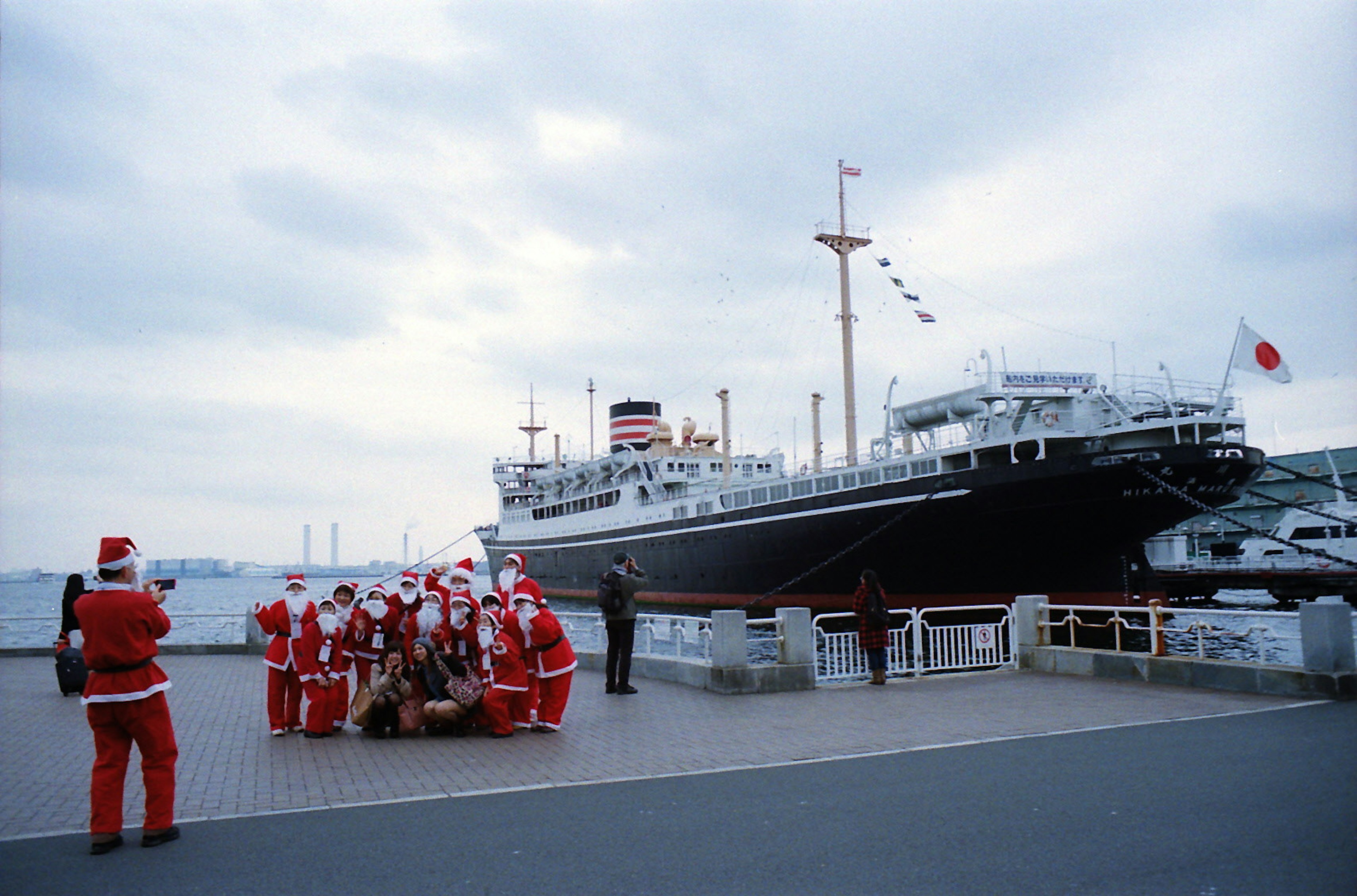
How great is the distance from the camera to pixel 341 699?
965 cm

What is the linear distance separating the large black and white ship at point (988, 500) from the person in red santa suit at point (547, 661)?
9.95 m

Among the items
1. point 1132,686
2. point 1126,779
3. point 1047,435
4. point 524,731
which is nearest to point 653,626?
point 524,731

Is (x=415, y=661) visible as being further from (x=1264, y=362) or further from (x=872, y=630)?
(x=1264, y=362)

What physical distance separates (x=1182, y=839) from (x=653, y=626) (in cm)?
1009

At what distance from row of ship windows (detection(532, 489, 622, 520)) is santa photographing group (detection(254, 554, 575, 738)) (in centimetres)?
3923

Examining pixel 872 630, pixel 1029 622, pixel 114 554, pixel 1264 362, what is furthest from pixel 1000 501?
pixel 114 554

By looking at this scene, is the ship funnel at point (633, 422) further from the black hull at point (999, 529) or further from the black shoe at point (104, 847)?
the black shoe at point (104, 847)

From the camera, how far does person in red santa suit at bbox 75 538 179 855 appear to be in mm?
5594

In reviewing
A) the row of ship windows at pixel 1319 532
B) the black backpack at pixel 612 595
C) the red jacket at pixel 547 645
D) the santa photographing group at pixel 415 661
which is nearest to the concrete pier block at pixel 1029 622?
the black backpack at pixel 612 595

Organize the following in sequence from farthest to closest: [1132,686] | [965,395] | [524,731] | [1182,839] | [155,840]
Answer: [965,395] → [1132,686] → [524,731] → [155,840] → [1182,839]

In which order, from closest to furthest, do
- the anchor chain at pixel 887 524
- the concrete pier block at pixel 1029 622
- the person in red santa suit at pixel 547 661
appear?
the person in red santa suit at pixel 547 661, the concrete pier block at pixel 1029 622, the anchor chain at pixel 887 524

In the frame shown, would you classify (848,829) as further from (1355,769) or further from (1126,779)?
(1355,769)

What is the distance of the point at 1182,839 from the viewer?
5.27 m

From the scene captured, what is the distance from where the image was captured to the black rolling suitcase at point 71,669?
11930 millimetres
